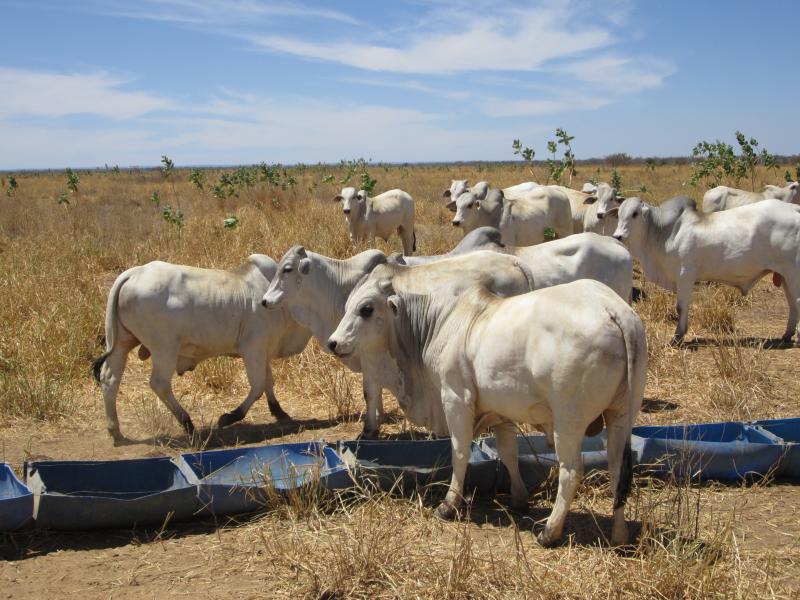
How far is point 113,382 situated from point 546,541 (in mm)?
3977

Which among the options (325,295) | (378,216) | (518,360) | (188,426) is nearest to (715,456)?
(518,360)

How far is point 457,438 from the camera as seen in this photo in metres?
4.85

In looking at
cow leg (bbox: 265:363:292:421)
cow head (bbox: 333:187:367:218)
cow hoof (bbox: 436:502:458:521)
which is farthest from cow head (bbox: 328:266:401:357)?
cow head (bbox: 333:187:367:218)

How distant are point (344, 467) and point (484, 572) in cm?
141

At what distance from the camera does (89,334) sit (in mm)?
8867

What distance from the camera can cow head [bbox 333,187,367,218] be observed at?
52.4ft

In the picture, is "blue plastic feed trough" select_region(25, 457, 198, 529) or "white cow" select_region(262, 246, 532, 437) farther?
"white cow" select_region(262, 246, 532, 437)

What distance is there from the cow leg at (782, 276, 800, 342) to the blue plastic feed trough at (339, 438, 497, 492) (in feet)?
17.4

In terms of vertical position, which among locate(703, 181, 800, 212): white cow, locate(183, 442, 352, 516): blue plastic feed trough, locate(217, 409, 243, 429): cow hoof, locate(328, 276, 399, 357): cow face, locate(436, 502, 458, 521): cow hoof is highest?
locate(703, 181, 800, 212): white cow

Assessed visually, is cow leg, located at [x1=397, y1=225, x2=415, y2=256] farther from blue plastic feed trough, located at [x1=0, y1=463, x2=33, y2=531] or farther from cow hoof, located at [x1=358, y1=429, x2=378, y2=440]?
blue plastic feed trough, located at [x1=0, y1=463, x2=33, y2=531]

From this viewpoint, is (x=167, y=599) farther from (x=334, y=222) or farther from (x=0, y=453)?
(x=334, y=222)

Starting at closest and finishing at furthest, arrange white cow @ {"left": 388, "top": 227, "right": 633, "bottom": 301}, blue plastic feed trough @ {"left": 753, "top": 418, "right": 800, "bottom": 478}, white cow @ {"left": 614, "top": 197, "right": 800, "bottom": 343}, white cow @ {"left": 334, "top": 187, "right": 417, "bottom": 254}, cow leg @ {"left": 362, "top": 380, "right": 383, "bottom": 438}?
blue plastic feed trough @ {"left": 753, "top": 418, "right": 800, "bottom": 478} < cow leg @ {"left": 362, "top": 380, "right": 383, "bottom": 438} < white cow @ {"left": 388, "top": 227, "right": 633, "bottom": 301} < white cow @ {"left": 614, "top": 197, "right": 800, "bottom": 343} < white cow @ {"left": 334, "top": 187, "right": 417, "bottom": 254}

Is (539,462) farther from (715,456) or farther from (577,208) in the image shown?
(577,208)

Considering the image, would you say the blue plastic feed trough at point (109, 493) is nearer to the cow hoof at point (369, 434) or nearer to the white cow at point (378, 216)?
the cow hoof at point (369, 434)
